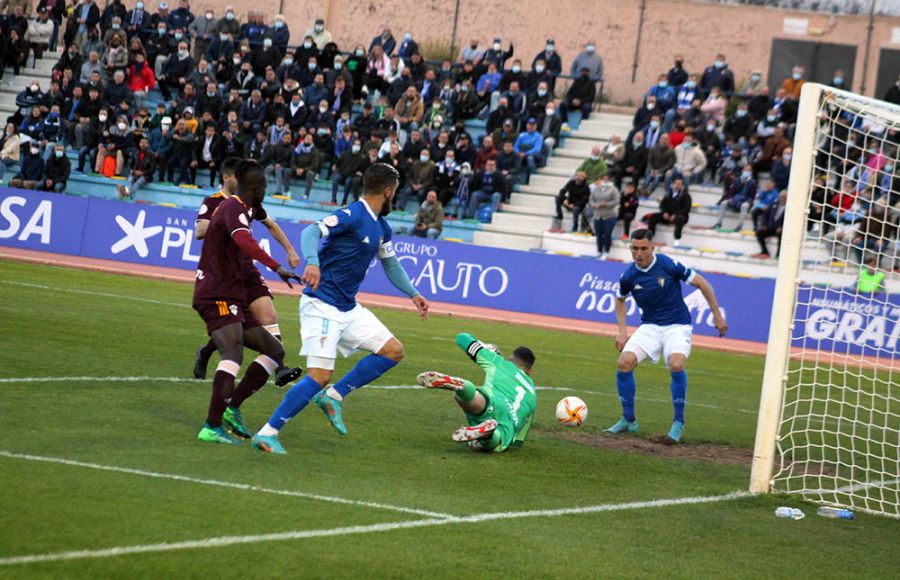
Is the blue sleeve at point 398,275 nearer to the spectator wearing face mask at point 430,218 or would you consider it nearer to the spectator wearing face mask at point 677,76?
the spectator wearing face mask at point 430,218

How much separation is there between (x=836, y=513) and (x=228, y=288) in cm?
497

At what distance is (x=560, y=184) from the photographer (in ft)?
113

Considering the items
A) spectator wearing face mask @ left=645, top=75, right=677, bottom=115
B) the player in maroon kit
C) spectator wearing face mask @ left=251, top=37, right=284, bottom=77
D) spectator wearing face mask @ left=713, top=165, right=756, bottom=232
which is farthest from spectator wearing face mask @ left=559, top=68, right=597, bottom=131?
the player in maroon kit

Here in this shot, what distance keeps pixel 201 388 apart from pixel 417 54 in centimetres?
2714

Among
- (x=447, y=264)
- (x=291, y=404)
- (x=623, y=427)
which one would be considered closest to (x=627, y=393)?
(x=623, y=427)

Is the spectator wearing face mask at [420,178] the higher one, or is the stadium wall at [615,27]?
the stadium wall at [615,27]

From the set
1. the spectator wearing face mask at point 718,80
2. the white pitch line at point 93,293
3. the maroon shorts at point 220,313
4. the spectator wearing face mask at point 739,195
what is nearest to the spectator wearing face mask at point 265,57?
the spectator wearing face mask at point 718,80

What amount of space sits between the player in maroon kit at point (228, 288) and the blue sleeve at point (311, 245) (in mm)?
303

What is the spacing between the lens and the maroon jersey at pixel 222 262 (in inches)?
369

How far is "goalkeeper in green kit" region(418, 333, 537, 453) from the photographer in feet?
32.8

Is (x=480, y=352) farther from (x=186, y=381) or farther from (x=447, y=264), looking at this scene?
(x=447, y=264)

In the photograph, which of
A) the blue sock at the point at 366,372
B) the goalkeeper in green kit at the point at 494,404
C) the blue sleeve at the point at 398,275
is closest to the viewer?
the blue sock at the point at 366,372

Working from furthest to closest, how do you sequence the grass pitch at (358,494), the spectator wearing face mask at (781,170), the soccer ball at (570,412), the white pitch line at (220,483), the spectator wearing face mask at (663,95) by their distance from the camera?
the spectator wearing face mask at (663,95) < the spectator wearing face mask at (781,170) < the soccer ball at (570,412) < the white pitch line at (220,483) < the grass pitch at (358,494)

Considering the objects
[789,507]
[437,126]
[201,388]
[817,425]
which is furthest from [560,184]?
[789,507]
